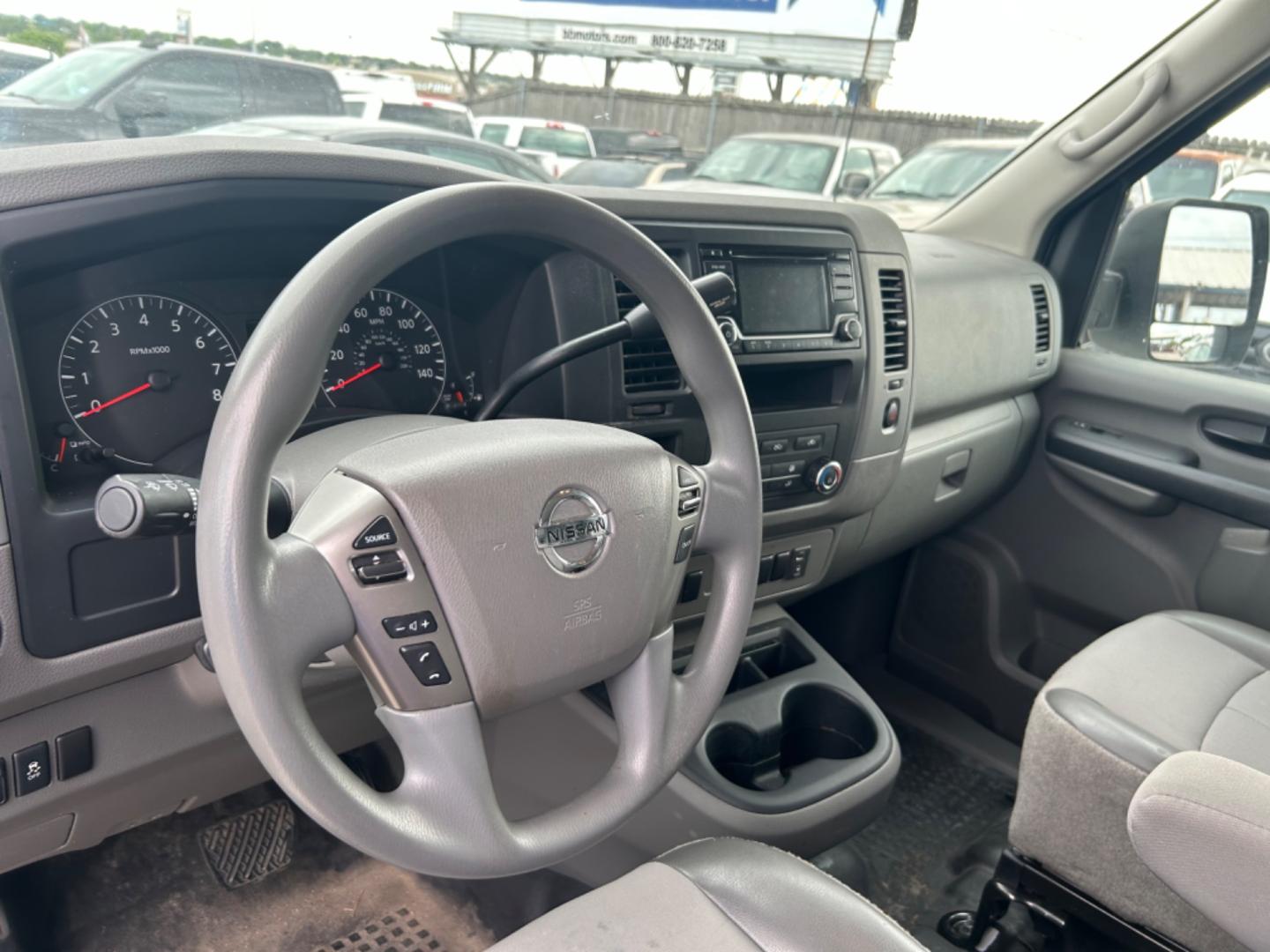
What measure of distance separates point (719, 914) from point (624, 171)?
1228 millimetres

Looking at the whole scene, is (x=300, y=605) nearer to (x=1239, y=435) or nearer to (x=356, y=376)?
(x=356, y=376)

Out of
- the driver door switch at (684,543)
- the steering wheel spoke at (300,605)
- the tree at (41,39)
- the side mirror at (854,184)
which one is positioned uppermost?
the tree at (41,39)

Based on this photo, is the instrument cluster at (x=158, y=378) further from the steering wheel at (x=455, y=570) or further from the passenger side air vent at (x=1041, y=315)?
the passenger side air vent at (x=1041, y=315)

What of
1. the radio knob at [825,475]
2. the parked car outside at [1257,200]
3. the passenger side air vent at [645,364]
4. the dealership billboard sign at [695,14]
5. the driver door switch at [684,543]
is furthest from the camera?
the parked car outside at [1257,200]

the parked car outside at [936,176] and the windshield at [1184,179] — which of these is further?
the parked car outside at [936,176]

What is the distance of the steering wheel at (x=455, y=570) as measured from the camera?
85 cm

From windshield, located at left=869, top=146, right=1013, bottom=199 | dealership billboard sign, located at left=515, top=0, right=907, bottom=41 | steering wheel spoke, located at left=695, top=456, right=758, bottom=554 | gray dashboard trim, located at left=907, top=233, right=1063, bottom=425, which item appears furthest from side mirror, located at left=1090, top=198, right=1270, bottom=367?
steering wheel spoke, located at left=695, top=456, right=758, bottom=554

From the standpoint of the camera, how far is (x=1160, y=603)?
2367mm

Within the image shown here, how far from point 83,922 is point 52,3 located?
1398mm

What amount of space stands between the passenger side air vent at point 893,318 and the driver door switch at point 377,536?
1.22 metres

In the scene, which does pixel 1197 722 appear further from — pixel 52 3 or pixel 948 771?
pixel 52 3

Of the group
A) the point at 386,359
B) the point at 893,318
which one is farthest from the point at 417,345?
the point at 893,318

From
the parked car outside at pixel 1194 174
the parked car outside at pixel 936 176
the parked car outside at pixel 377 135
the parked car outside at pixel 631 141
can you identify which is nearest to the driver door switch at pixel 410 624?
the parked car outside at pixel 377 135

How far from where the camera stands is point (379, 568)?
36.4 inches
